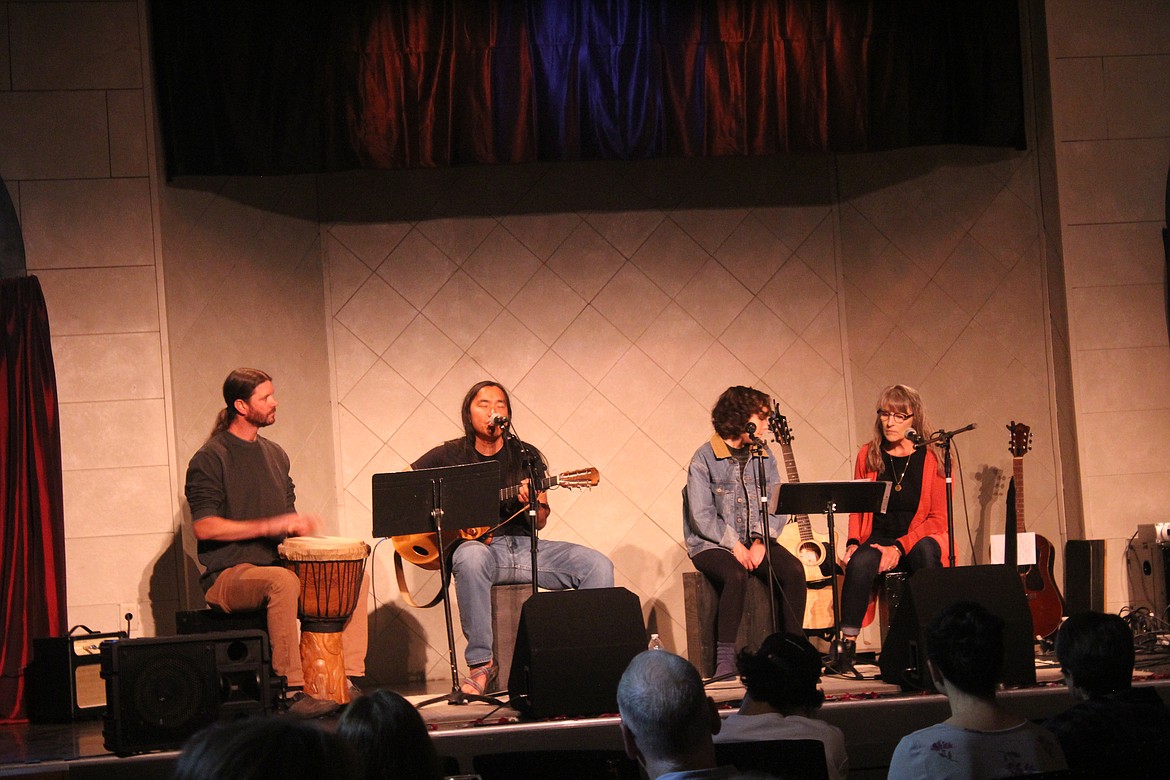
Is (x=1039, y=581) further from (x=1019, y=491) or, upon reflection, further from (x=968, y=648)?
(x=968, y=648)

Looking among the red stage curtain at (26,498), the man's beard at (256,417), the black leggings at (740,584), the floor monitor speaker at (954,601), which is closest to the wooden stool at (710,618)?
the black leggings at (740,584)

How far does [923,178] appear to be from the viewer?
6.98m

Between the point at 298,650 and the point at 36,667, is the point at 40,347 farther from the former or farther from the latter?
the point at 298,650

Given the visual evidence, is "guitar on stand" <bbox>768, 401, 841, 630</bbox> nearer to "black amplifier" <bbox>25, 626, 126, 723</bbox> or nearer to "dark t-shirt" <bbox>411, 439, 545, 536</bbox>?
"dark t-shirt" <bbox>411, 439, 545, 536</bbox>

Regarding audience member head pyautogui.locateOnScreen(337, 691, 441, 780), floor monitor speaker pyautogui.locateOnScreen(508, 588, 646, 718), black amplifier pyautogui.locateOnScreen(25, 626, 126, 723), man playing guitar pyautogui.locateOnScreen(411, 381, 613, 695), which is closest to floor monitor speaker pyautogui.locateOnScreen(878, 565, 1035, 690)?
floor monitor speaker pyautogui.locateOnScreen(508, 588, 646, 718)

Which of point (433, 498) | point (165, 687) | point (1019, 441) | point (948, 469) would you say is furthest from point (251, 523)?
A: point (1019, 441)

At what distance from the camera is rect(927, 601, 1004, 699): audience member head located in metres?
2.64

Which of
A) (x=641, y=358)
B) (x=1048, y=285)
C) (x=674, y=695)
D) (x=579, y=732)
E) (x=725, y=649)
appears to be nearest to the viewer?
(x=674, y=695)

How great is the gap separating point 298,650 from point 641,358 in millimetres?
2842

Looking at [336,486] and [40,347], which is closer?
[40,347]

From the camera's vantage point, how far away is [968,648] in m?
2.66

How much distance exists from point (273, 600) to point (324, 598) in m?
0.24

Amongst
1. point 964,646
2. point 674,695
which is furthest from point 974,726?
point 674,695

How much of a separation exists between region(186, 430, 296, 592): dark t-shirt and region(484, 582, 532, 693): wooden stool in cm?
96
